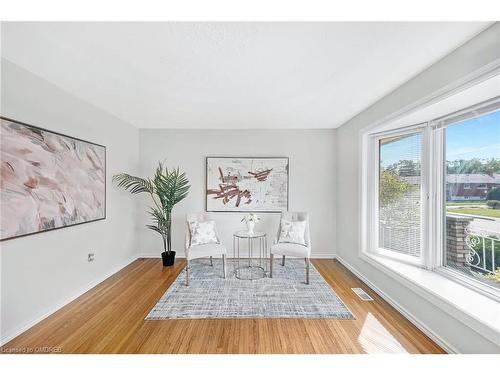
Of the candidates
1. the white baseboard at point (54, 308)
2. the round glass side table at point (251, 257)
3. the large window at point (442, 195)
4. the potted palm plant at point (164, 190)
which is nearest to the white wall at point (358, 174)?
the large window at point (442, 195)

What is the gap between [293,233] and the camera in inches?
128

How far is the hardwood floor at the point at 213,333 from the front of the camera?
175cm

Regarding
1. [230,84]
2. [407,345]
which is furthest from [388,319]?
[230,84]

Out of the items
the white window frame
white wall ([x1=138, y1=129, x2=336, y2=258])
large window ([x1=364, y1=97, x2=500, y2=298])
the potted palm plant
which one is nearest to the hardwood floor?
the white window frame

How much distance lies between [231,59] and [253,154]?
2289 mm

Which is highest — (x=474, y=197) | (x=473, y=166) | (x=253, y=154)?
(x=253, y=154)

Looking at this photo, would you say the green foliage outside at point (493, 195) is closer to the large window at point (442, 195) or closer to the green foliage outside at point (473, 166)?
the large window at point (442, 195)

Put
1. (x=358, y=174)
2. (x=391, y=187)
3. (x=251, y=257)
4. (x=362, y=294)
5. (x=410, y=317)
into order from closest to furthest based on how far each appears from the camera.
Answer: (x=410, y=317) < (x=362, y=294) < (x=391, y=187) < (x=358, y=174) < (x=251, y=257)

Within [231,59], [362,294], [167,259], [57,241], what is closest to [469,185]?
[362,294]

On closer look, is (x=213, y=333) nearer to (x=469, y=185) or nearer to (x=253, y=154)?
(x=469, y=185)
